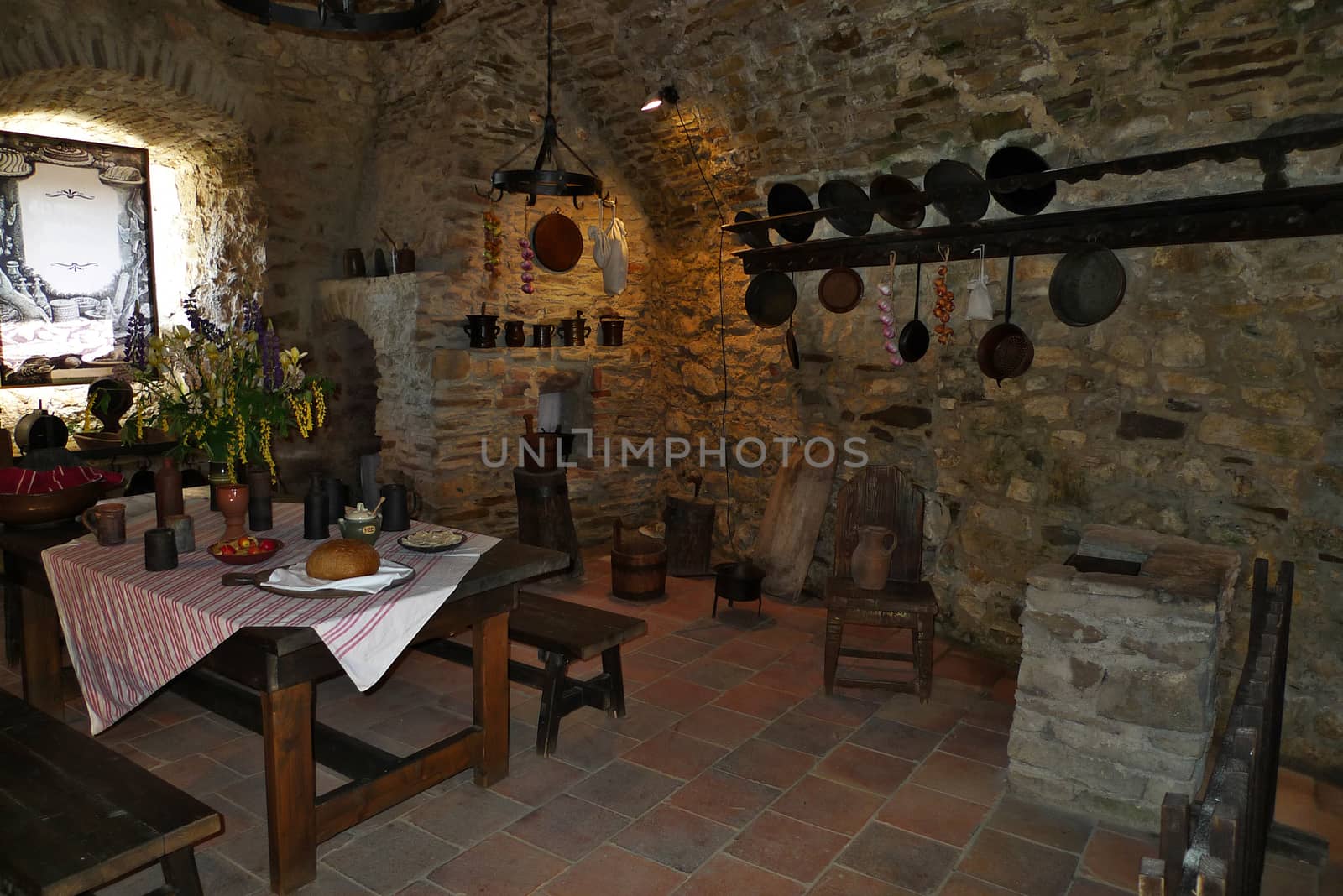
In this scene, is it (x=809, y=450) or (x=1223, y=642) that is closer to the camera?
(x=1223, y=642)

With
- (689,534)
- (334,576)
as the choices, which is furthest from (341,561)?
(689,534)

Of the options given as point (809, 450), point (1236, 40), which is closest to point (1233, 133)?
point (1236, 40)

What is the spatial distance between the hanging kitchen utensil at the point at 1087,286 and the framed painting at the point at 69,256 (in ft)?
18.9

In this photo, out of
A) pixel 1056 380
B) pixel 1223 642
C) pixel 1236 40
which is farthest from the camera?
pixel 1056 380

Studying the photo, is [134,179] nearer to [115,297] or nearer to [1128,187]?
[115,297]

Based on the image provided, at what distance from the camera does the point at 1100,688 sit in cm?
291

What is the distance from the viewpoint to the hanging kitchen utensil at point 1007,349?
13.4ft

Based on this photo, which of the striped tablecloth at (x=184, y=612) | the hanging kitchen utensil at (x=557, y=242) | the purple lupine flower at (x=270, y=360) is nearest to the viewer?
the striped tablecloth at (x=184, y=612)

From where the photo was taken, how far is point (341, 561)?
2584 millimetres

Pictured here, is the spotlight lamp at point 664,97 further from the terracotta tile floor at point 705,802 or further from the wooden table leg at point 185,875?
the wooden table leg at point 185,875

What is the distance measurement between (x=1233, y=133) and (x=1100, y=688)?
2.21m

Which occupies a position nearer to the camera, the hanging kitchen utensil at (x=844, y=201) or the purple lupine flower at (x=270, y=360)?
the purple lupine flower at (x=270, y=360)

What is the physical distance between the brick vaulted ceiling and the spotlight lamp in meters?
0.06

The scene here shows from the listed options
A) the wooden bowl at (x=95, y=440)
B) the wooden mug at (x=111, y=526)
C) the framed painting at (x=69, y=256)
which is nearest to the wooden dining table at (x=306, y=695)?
the wooden mug at (x=111, y=526)
